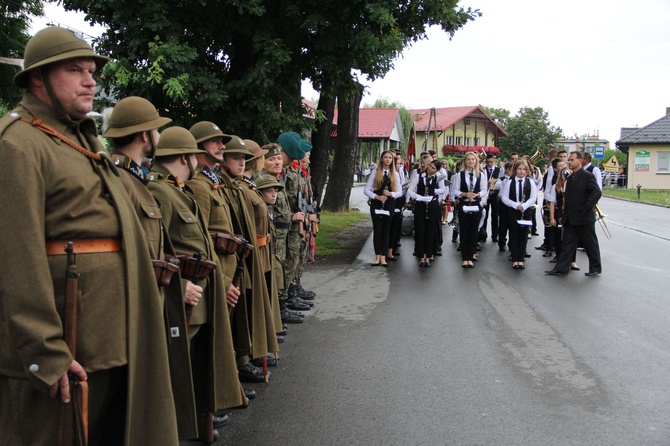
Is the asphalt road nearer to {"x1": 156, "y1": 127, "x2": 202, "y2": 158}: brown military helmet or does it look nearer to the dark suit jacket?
the dark suit jacket

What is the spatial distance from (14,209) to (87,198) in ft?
0.99

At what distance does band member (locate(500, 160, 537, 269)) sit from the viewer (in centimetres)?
1274

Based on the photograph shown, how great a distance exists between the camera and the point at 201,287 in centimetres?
412

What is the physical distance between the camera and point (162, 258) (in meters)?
3.44

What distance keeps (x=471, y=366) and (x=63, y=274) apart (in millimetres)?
4366

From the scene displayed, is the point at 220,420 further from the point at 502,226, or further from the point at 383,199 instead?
the point at 502,226

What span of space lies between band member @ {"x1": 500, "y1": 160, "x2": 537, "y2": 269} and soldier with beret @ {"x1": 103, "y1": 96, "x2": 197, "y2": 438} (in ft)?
32.2

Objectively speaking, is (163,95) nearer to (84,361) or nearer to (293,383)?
(293,383)

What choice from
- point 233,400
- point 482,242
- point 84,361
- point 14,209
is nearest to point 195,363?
point 233,400

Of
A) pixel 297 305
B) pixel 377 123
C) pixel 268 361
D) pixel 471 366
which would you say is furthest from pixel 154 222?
pixel 377 123

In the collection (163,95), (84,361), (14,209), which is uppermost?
(163,95)

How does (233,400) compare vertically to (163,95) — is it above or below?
below

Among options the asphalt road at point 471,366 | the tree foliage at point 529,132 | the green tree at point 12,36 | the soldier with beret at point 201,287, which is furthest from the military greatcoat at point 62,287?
the tree foliage at point 529,132

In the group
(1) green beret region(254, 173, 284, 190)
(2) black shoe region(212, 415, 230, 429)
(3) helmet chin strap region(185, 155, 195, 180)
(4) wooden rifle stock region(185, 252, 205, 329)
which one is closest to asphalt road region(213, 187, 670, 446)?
(2) black shoe region(212, 415, 230, 429)
